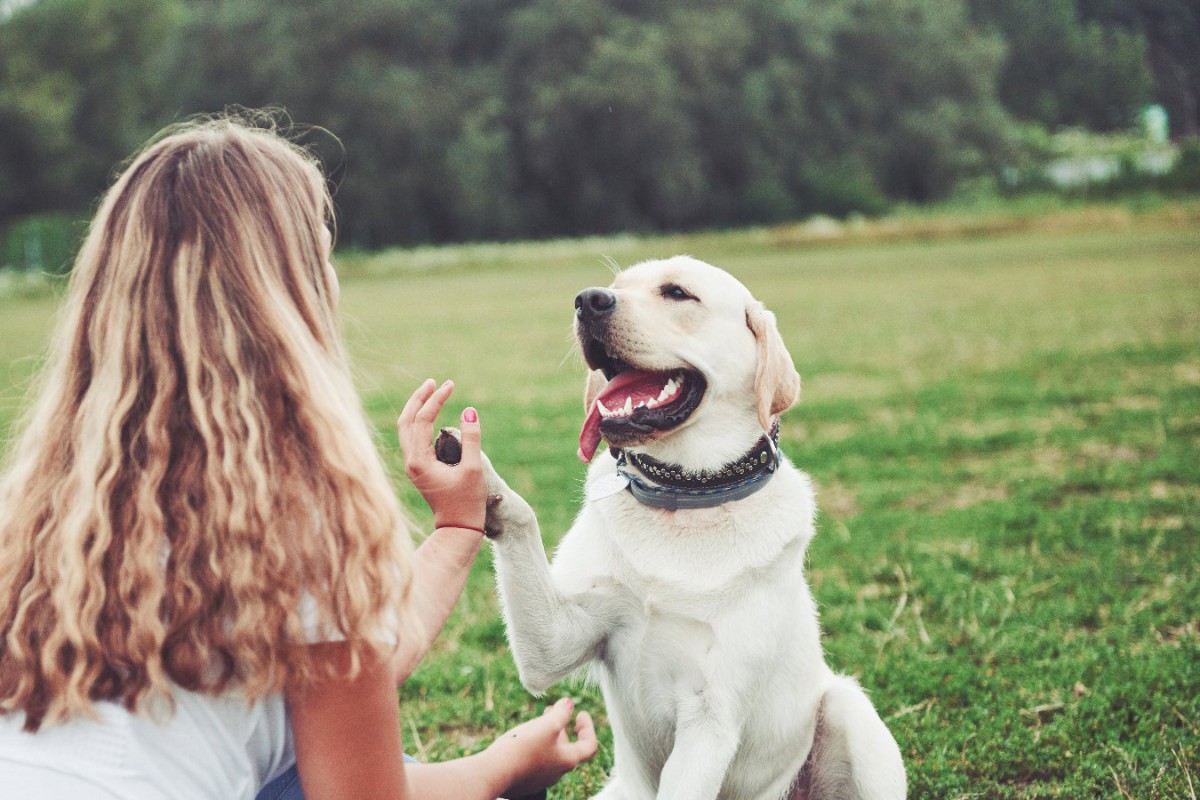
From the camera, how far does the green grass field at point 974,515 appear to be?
341 centimetres

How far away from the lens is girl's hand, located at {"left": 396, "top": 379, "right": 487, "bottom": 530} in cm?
229

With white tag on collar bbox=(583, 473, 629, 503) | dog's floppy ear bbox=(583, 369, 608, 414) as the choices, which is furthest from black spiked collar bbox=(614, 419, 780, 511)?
dog's floppy ear bbox=(583, 369, 608, 414)

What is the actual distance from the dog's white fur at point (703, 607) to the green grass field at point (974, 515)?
1.48 ft

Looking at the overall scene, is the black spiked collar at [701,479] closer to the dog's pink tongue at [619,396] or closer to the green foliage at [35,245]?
the dog's pink tongue at [619,396]

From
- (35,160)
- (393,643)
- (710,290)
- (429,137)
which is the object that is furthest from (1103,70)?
(35,160)

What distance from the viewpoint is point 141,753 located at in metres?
1.74

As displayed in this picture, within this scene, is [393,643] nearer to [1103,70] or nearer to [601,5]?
[1103,70]

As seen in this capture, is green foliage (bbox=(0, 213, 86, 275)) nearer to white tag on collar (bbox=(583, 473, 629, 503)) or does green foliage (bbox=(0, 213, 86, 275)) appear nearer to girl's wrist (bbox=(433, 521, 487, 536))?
white tag on collar (bbox=(583, 473, 629, 503))

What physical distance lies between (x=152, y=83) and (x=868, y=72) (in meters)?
32.5

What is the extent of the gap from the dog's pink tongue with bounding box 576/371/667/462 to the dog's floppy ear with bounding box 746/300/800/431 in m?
0.29

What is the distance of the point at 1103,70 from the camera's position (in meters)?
15.9

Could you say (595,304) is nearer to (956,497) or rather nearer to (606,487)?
(606,487)

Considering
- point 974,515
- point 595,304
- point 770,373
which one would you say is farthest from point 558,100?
point 770,373

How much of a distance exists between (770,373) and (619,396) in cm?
41
